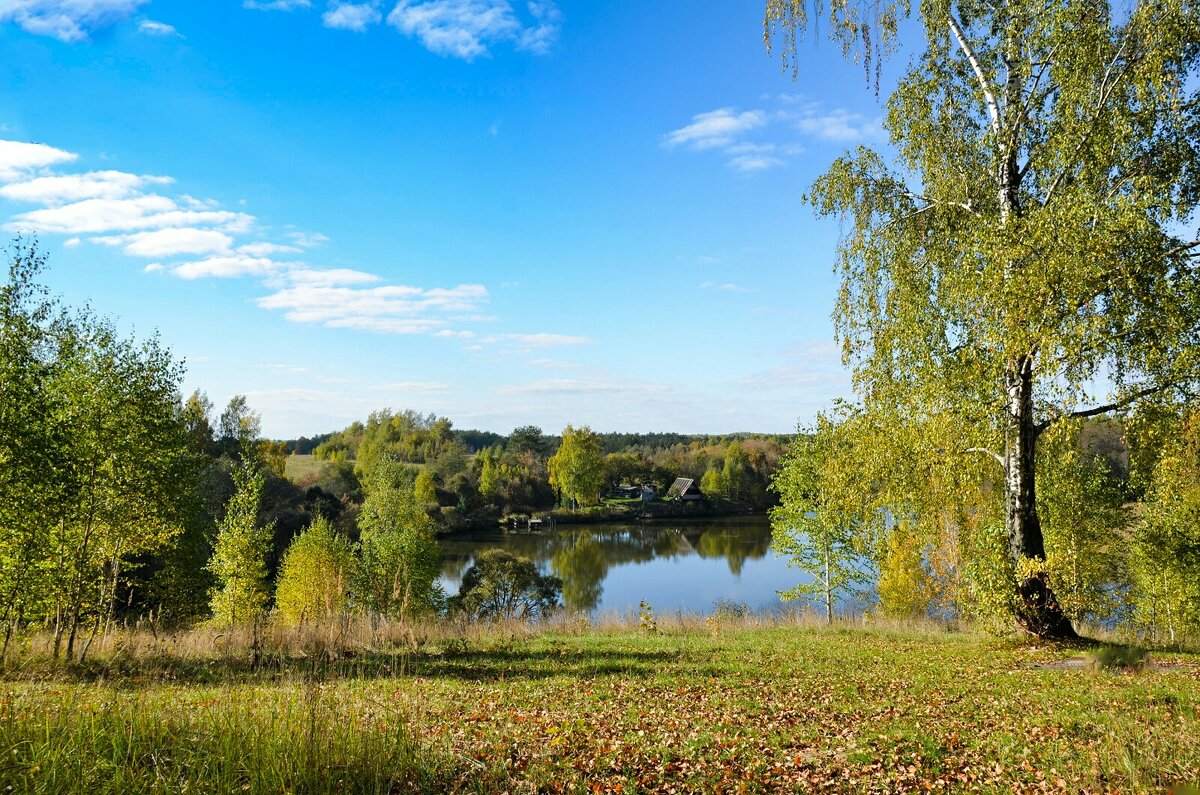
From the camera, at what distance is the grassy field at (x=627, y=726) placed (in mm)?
4781

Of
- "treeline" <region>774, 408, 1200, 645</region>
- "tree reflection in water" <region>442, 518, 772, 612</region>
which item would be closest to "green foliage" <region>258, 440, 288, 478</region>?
"tree reflection in water" <region>442, 518, 772, 612</region>

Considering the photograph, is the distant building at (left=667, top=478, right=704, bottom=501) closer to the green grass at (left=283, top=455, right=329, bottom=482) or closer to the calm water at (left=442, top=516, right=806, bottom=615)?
the calm water at (left=442, top=516, right=806, bottom=615)

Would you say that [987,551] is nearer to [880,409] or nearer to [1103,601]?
[880,409]

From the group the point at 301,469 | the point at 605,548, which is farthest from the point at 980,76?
the point at 301,469

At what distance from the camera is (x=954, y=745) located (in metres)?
6.47

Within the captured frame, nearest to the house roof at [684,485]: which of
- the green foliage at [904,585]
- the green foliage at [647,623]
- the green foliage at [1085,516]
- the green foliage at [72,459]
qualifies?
the green foliage at [904,585]

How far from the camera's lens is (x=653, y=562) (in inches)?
2052

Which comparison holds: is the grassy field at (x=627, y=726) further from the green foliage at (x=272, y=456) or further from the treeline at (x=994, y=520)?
the green foliage at (x=272, y=456)

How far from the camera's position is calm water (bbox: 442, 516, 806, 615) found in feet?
125

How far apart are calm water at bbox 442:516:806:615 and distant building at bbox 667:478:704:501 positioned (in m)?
10.6

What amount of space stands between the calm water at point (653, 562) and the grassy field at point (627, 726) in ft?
31.7

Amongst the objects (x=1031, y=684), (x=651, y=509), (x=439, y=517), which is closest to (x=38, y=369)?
(x=1031, y=684)

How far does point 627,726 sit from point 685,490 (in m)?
84.7

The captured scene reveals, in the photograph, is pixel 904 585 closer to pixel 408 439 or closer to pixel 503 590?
pixel 503 590
